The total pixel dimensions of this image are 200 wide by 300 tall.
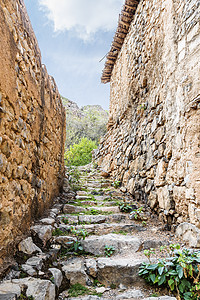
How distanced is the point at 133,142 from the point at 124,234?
2055 mm

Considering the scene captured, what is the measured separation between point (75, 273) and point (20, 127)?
1.39 metres

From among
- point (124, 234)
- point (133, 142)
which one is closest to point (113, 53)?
point (133, 142)

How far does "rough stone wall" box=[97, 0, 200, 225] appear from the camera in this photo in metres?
2.18

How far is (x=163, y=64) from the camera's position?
3.01 metres

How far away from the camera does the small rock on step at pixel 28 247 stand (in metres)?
1.62

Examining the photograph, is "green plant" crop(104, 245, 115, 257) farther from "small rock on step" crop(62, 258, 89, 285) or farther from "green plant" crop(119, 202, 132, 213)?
"green plant" crop(119, 202, 132, 213)

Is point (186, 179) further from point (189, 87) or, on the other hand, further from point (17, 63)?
point (17, 63)

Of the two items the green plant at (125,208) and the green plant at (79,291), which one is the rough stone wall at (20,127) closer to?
the green plant at (79,291)

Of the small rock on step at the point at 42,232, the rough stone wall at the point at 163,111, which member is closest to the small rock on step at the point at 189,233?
the rough stone wall at the point at 163,111

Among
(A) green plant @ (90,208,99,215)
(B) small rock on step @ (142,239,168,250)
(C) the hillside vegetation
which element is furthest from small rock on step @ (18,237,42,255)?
(C) the hillside vegetation

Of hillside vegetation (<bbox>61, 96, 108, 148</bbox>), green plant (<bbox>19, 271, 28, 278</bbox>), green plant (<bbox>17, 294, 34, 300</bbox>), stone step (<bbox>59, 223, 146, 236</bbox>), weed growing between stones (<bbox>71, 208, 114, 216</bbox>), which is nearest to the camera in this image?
green plant (<bbox>17, 294, 34, 300</bbox>)

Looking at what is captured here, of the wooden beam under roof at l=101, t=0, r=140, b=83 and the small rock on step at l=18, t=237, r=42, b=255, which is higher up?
the wooden beam under roof at l=101, t=0, r=140, b=83

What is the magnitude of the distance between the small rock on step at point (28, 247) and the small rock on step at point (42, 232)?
0.37ft

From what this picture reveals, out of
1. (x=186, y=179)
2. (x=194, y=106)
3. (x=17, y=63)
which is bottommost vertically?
(x=186, y=179)
